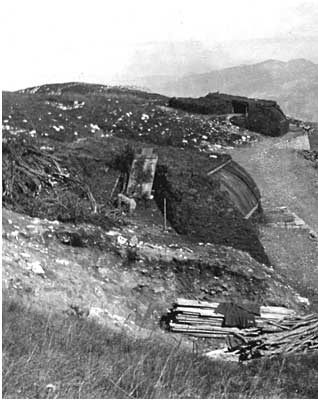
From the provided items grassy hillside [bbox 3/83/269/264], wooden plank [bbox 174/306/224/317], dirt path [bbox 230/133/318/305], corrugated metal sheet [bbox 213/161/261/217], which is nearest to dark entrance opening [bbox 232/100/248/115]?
dirt path [bbox 230/133/318/305]

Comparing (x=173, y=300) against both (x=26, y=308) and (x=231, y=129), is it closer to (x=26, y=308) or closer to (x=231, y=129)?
(x=26, y=308)

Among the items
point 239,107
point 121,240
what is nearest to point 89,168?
point 121,240

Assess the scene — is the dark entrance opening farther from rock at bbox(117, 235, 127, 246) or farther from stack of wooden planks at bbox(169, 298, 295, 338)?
stack of wooden planks at bbox(169, 298, 295, 338)

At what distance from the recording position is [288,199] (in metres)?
13.2

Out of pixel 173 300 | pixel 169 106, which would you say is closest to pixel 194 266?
pixel 173 300

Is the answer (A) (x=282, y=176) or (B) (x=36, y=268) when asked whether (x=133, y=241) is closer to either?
(B) (x=36, y=268)

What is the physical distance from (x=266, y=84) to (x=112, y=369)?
13151 mm

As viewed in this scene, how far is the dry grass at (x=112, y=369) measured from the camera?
4.43m

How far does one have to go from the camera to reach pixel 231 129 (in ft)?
60.6

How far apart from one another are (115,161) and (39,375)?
689 cm

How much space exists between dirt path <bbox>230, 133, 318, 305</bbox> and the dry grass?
318 centimetres

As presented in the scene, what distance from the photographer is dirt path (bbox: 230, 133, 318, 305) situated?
372 inches

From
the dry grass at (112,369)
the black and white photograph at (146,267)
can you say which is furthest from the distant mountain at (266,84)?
the dry grass at (112,369)

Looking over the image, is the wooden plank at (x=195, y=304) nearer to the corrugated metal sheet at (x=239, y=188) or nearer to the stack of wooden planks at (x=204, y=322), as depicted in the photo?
the stack of wooden planks at (x=204, y=322)
